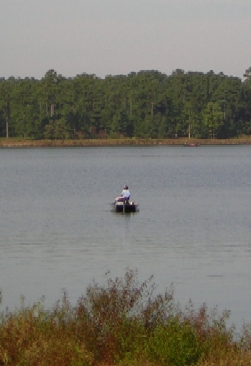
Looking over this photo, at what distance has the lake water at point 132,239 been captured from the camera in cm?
1969

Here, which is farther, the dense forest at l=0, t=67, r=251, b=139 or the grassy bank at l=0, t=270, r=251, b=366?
the dense forest at l=0, t=67, r=251, b=139

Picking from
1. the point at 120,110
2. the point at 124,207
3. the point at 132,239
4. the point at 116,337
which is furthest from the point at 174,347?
the point at 120,110

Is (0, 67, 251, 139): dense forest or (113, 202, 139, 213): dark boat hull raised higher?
(0, 67, 251, 139): dense forest

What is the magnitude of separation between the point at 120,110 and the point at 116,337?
12963 cm

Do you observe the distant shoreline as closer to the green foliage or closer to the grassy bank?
the grassy bank

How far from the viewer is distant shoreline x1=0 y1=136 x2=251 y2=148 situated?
138 meters

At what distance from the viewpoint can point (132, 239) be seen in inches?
1172

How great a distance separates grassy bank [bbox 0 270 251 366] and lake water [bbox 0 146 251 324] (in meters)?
4.21

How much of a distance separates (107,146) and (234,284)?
134 meters

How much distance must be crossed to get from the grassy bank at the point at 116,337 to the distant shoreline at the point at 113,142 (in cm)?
12514

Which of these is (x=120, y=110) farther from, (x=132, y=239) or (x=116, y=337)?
(x=116, y=337)

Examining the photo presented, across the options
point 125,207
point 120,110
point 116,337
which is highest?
point 120,110

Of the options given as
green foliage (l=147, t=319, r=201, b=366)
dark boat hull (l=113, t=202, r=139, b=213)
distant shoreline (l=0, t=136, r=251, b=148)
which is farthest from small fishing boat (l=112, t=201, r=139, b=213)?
distant shoreline (l=0, t=136, r=251, b=148)

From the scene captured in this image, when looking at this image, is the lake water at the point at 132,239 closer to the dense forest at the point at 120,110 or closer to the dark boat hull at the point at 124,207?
the dark boat hull at the point at 124,207
